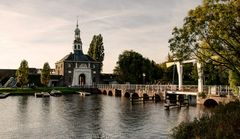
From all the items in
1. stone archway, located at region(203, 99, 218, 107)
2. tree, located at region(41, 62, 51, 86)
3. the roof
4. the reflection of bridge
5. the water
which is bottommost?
the water

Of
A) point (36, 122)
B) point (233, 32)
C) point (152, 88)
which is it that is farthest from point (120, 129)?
point (152, 88)

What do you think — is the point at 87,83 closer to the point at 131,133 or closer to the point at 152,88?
the point at 152,88

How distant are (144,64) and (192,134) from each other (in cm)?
8314

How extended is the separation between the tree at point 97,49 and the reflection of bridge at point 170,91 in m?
15.1

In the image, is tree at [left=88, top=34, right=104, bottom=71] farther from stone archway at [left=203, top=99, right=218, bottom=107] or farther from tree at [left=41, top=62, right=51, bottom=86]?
stone archway at [left=203, top=99, right=218, bottom=107]

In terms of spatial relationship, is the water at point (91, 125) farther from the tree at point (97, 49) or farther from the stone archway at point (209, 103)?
the tree at point (97, 49)

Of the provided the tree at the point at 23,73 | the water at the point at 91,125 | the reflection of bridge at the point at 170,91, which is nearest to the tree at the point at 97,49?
the reflection of bridge at the point at 170,91

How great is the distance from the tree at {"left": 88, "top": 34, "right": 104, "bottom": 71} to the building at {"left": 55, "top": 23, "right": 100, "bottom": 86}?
270cm

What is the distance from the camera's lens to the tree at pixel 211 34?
2348cm

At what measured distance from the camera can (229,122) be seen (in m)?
19.1

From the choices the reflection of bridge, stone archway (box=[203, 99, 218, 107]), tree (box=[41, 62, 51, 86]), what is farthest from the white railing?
tree (box=[41, 62, 51, 86])

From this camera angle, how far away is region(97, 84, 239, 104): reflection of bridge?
5175 cm

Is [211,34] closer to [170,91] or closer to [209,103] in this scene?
[209,103]

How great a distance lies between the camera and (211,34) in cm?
2469
